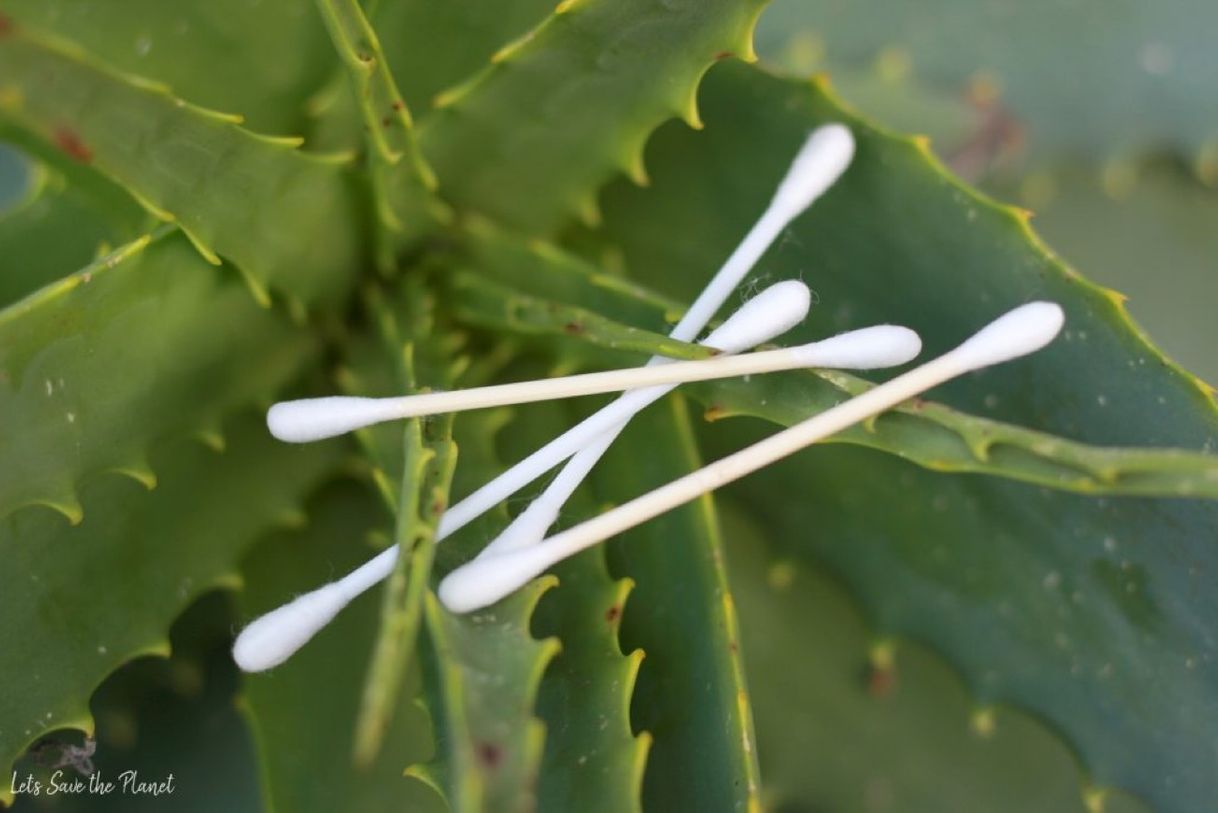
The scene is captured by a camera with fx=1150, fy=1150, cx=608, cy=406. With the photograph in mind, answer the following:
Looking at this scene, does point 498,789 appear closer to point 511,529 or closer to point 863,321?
point 511,529

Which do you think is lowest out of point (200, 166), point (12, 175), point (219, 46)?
point (200, 166)

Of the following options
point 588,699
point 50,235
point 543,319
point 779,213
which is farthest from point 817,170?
point 50,235

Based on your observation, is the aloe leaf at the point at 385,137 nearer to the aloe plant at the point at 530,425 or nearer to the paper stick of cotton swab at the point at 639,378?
the aloe plant at the point at 530,425

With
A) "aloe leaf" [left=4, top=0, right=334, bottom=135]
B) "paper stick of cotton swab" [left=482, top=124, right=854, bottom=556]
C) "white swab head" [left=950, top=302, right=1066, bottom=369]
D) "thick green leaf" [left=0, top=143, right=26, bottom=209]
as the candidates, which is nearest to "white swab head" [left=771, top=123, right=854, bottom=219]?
"paper stick of cotton swab" [left=482, top=124, right=854, bottom=556]

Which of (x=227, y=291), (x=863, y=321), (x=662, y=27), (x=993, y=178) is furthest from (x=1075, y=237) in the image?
(x=227, y=291)

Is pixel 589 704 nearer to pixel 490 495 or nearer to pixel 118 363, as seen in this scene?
pixel 490 495

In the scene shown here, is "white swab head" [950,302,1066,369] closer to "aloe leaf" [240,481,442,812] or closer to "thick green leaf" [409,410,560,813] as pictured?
"thick green leaf" [409,410,560,813]
